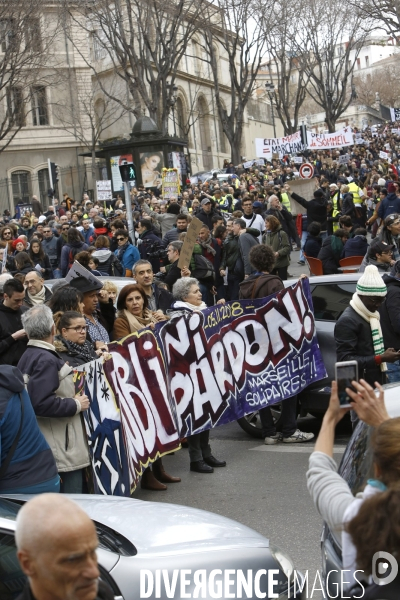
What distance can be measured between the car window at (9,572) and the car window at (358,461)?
4.33 ft

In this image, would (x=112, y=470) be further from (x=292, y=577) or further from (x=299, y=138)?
(x=299, y=138)

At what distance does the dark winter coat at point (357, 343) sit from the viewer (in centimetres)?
668

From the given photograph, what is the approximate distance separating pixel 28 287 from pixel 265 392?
2.91 m

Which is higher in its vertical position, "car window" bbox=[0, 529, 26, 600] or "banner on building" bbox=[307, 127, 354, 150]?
"banner on building" bbox=[307, 127, 354, 150]

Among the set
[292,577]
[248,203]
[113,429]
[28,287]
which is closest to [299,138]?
[248,203]

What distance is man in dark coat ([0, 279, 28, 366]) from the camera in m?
7.46

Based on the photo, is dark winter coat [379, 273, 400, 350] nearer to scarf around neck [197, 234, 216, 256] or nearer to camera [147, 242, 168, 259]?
scarf around neck [197, 234, 216, 256]

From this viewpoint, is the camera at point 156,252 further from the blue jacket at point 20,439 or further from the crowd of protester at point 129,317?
the blue jacket at point 20,439

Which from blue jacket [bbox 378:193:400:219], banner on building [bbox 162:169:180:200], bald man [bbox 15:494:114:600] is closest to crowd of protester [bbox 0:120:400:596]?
bald man [bbox 15:494:114:600]

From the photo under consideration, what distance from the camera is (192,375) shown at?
7.64 meters

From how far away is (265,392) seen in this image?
8266mm

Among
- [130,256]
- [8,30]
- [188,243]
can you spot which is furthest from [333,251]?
[8,30]

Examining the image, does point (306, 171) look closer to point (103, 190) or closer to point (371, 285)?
point (103, 190)

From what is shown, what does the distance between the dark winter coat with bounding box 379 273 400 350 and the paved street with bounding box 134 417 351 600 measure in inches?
43.6
